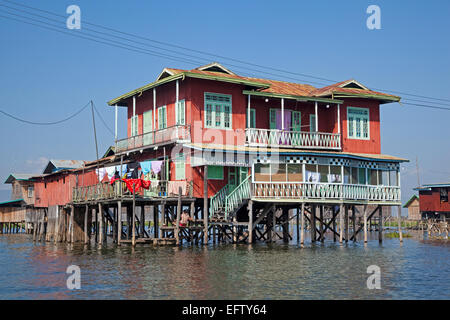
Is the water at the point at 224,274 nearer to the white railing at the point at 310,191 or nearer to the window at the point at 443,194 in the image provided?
the white railing at the point at 310,191

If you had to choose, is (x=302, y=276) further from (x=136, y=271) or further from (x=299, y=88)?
(x=299, y=88)

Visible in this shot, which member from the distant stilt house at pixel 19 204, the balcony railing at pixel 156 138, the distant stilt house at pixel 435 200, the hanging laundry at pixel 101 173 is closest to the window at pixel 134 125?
the balcony railing at pixel 156 138

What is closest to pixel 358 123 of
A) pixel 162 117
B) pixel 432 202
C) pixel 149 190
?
pixel 162 117

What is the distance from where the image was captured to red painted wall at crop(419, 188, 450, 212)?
196 ft

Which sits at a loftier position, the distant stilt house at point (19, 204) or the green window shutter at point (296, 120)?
the green window shutter at point (296, 120)

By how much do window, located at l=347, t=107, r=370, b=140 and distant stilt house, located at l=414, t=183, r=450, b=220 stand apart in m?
23.9

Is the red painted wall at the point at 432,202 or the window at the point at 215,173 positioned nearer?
the window at the point at 215,173

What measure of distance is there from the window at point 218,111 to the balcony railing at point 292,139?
1.39 metres

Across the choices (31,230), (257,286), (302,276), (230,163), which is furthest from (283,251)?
(31,230)

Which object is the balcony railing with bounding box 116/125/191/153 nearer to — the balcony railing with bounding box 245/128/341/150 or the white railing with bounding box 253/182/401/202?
the balcony railing with bounding box 245/128/341/150

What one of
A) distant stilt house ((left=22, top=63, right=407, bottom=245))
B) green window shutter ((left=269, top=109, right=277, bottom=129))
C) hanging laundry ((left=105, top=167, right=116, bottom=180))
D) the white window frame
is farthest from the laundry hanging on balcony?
green window shutter ((left=269, top=109, right=277, bottom=129))

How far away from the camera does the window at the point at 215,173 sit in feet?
110

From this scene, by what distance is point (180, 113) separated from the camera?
34094mm

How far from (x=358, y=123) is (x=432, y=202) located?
26781mm
